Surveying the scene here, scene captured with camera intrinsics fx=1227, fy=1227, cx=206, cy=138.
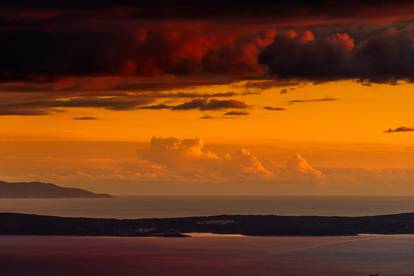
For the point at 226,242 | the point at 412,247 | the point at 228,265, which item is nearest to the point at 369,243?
the point at 412,247

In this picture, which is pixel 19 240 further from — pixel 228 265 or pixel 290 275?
pixel 290 275

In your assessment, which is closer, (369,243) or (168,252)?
(168,252)

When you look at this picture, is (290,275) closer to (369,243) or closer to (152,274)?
(152,274)

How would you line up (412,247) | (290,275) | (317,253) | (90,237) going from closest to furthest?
1. (290,275)
2. (317,253)
3. (412,247)
4. (90,237)

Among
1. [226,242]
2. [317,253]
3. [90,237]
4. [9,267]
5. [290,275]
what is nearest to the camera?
[290,275]

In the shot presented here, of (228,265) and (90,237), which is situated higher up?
(90,237)

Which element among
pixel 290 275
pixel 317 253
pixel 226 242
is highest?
pixel 226 242
